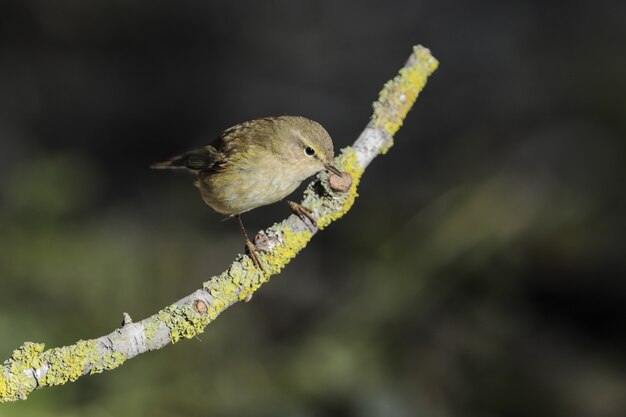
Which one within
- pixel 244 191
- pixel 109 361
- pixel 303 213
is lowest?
pixel 109 361

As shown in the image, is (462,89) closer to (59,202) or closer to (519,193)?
(519,193)

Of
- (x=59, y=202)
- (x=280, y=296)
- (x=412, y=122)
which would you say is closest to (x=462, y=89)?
(x=412, y=122)

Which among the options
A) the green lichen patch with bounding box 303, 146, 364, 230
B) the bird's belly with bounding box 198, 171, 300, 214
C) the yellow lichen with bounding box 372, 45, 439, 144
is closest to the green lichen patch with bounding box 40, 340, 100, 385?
the bird's belly with bounding box 198, 171, 300, 214

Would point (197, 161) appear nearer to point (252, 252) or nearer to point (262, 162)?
point (262, 162)

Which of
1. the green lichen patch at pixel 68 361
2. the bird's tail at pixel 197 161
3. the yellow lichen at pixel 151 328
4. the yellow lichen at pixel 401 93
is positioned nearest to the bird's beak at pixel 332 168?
the yellow lichen at pixel 401 93

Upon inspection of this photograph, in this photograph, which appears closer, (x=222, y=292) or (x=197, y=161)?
(x=222, y=292)

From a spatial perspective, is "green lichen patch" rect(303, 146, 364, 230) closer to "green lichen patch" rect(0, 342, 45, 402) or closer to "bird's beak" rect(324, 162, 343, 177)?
"bird's beak" rect(324, 162, 343, 177)

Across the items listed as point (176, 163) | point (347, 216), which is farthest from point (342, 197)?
point (347, 216)
